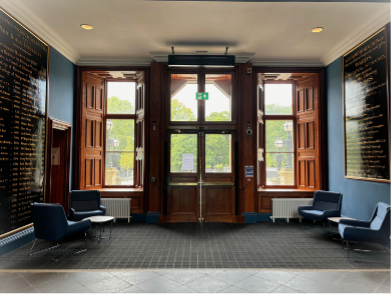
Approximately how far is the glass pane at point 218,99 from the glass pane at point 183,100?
Answer: 1.03 ft

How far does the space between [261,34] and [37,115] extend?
441cm

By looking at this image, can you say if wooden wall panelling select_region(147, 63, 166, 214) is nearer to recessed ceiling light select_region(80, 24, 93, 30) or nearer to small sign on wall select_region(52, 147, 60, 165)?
recessed ceiling light select_region(80, 24, 93, 30)

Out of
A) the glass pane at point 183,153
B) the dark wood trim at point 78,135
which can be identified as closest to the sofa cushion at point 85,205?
the dark wood trim at point 78,135

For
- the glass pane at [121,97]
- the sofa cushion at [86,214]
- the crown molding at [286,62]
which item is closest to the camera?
the sofa cushion at [86,214]

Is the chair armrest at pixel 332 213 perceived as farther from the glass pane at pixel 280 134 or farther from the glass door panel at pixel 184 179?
the glass door panel at pixel 184 179

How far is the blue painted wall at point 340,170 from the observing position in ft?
16.3

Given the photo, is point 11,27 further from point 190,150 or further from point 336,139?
point 336,139

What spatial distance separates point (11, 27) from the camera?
4211mm

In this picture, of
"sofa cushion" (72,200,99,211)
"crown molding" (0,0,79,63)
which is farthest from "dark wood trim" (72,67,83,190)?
"sofa cushion" (72,200,99,211)

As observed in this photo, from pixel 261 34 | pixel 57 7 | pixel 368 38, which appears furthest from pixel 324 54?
pixel 57 7

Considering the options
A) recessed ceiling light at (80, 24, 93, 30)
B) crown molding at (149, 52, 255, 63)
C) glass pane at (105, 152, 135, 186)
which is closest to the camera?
recessed ceiling light at (80, 24, 93, 30)

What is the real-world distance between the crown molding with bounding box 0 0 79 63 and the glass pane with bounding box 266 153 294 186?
209 inches

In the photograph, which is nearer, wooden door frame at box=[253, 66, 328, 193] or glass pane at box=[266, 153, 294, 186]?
wooden door frame at box=[253, 66, 328, 193]

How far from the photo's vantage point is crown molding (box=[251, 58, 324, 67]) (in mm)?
6730
